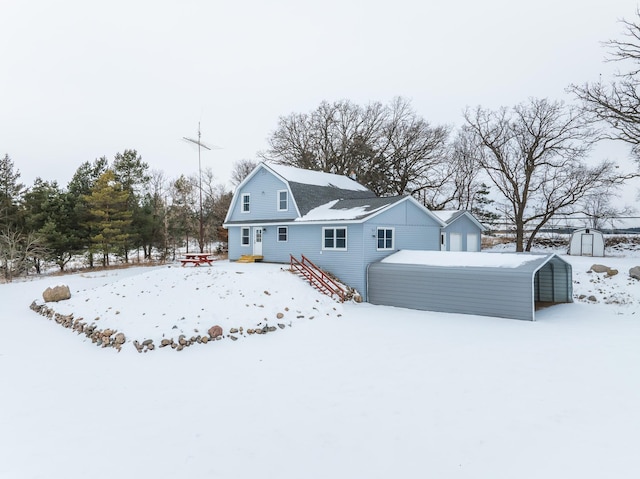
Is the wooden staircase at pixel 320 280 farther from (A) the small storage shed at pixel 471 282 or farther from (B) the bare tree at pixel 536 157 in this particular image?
(B) the bare tree at pixel 536 157

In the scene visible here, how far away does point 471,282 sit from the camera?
13.2 m

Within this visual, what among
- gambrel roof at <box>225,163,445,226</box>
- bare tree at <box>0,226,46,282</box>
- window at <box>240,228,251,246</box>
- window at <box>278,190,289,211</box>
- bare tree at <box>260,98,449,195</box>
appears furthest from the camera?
bare tree at <box>260,98,449,195</box>

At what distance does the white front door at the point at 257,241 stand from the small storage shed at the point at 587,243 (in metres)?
21.6

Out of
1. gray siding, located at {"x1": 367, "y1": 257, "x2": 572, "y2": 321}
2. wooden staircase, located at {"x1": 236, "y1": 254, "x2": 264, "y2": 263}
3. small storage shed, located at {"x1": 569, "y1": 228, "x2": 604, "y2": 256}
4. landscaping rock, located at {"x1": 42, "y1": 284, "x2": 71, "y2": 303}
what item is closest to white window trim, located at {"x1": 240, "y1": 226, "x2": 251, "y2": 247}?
wooden staircase, located at {"x1": 236, "y1": 254, "x2": 264, "y2": 263}

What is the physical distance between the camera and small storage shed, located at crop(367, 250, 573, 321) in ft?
40.5

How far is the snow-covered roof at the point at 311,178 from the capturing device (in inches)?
808

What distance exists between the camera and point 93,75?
62.1 ft

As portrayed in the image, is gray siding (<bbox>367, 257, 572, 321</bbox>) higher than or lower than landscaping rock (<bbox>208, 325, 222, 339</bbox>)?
higher

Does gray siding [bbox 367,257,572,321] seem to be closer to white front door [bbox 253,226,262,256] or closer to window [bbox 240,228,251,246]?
white front door [bbox 253,226,262,256]

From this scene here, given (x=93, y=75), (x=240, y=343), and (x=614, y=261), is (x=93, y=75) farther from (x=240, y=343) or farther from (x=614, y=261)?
(x=614, y=261)

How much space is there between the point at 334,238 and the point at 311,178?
6420mm

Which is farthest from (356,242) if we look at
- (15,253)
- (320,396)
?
(15,253)

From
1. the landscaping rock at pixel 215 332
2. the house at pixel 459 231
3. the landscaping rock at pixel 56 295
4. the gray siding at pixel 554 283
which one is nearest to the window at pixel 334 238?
the landscaping rock at pixel 215 332

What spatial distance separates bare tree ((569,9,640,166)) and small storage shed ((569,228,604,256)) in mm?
6474
